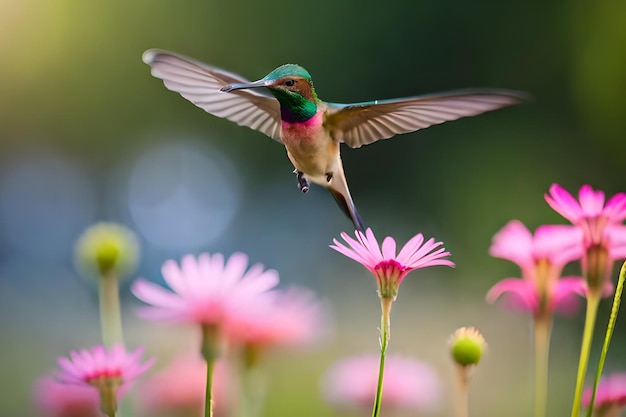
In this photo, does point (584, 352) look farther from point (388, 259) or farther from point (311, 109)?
point (311, 109)

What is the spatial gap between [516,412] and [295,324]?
1907 mm

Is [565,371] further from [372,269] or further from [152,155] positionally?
[152,155]

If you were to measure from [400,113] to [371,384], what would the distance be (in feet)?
0.67

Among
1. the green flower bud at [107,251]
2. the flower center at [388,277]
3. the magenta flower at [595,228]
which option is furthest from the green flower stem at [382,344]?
the green flower bud at [107,251]

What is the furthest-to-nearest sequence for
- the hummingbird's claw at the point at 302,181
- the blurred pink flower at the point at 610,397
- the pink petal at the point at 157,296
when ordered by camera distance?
the hummingbird's claw at the point at 302,181 < the blurred pink flower at the point at 610,397 < the pink petal at the point at 157,296

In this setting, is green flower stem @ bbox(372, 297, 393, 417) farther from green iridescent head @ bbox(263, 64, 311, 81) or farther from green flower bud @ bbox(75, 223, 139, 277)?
green flower bud @ bbox(75, 223, 139, 277)

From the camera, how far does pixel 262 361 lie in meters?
0.46

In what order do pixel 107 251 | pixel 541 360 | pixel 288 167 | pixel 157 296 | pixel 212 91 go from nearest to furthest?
pixel 157 296 < pixel 541 360 < pixel 212 91 < pixel 107 251 < pixel 288 167

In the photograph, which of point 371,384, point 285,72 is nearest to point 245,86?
point 285,72

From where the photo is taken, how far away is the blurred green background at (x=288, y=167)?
3225 mm

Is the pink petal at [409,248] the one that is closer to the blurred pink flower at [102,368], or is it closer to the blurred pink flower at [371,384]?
the blurred pink flower at [102,368]

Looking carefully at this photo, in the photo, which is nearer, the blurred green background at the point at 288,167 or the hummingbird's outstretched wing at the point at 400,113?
the hummingbird's outstretched wing at the point at 400,113

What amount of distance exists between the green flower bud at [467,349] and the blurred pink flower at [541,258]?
0.06 meters

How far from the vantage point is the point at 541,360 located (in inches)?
16.6
